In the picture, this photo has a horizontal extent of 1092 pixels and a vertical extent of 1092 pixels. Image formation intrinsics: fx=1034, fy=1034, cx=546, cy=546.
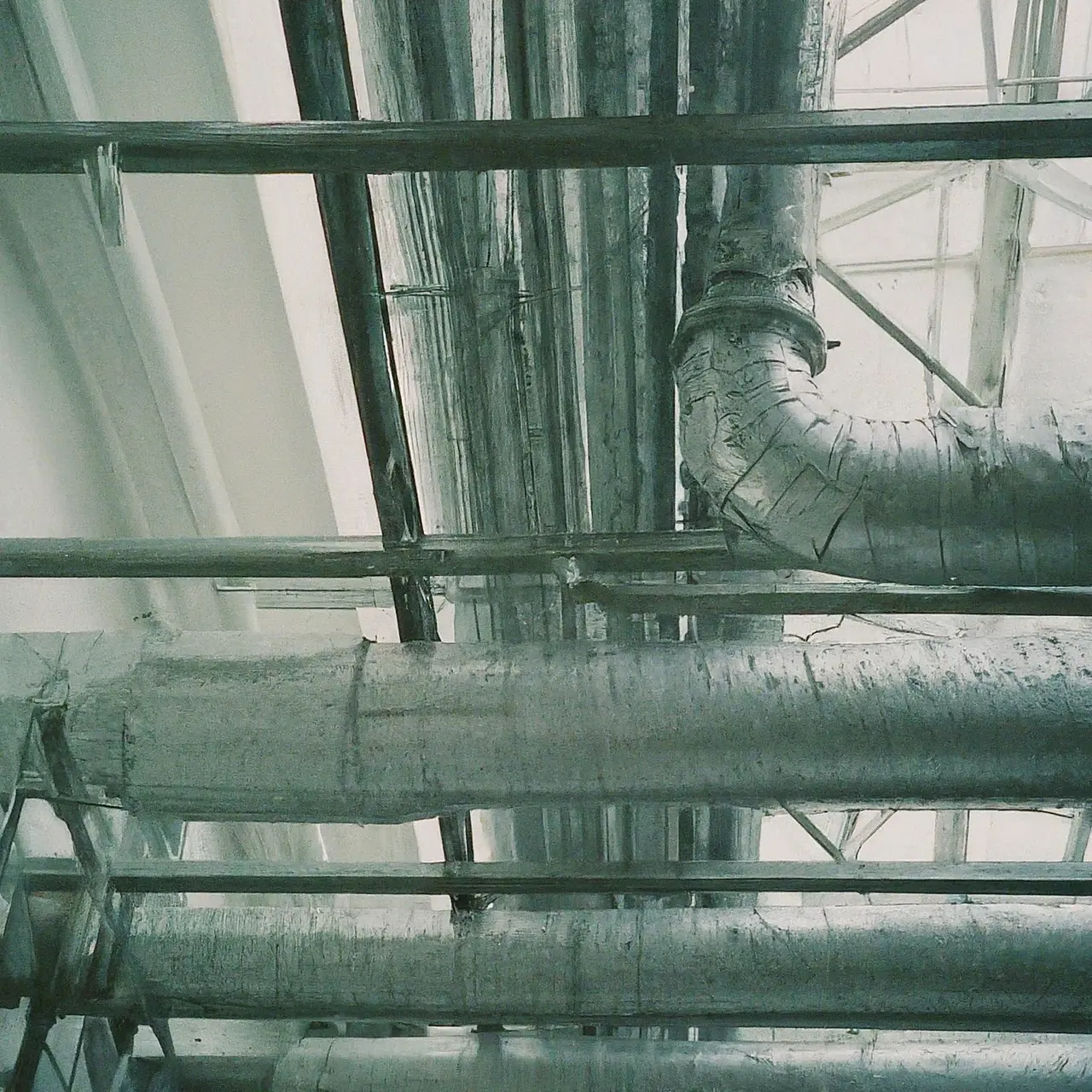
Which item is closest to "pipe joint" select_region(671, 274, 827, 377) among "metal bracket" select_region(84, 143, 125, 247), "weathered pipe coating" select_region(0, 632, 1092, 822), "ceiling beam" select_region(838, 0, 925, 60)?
"weathered pipe coating" select_region(0, 632, 1092, 822)

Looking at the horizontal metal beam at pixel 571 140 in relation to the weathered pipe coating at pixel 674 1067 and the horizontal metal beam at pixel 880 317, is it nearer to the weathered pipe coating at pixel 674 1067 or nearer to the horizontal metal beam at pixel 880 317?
the horizontal metal beam at pixel 880 317

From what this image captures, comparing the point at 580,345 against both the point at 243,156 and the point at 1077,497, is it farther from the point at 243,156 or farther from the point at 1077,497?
the point at 1077,497

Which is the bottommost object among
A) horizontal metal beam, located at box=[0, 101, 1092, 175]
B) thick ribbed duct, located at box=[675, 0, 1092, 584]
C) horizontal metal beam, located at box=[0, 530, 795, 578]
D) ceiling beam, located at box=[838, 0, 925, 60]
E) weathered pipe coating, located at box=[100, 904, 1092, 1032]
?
weathered pipe coating, located at box=[100, 904, 1092, 1032]

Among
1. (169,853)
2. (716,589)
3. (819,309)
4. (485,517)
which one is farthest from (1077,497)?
(819,309)

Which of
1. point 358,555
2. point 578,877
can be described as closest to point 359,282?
point 358,555

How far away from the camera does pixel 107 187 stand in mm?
1501

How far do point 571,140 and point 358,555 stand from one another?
2.88 ft

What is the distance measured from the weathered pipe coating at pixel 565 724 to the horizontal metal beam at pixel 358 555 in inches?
6.3

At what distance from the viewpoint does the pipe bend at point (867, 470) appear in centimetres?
151

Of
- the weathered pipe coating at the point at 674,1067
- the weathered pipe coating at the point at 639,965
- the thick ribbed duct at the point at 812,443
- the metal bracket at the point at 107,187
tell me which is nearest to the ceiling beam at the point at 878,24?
the thick ribbed duct at the point at 812,443

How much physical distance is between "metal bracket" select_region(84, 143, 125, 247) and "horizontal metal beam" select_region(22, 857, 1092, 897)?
151 cm

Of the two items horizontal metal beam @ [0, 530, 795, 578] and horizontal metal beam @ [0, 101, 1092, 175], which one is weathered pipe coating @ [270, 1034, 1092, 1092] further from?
horizontal metal beam @ [0, 101, 1092, 175]

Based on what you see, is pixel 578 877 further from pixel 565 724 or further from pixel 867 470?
pixel 867 470

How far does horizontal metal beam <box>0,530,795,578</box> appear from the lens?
1.97 meters
